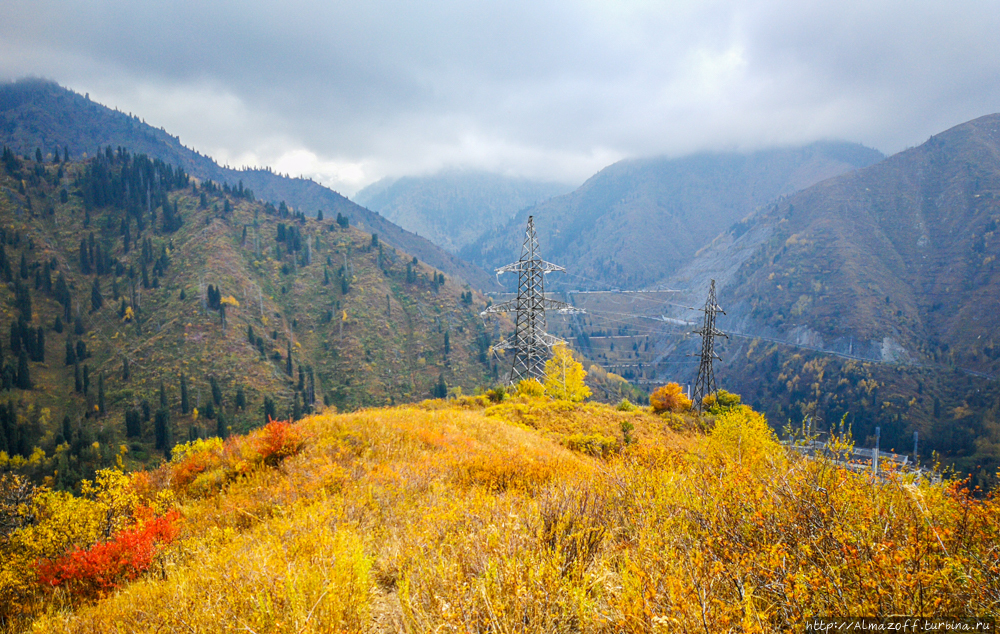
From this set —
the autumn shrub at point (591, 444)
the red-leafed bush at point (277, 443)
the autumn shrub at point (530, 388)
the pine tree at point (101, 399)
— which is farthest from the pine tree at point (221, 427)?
the autumn shrub at point (591, 444)

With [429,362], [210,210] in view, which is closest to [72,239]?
[210,210]

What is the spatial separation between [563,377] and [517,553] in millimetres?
26172

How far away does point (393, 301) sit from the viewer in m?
145

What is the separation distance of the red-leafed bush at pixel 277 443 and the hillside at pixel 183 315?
86.2 m

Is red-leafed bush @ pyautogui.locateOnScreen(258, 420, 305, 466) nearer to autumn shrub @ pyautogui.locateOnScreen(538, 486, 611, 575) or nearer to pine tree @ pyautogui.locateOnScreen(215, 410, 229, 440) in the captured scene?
autumn shrub @ pyautogui.locateOnScreen(538, 486, 611, 575)

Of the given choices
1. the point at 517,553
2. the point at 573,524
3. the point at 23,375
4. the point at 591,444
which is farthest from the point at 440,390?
the point at 517,553

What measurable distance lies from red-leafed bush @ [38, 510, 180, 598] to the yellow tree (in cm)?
2372

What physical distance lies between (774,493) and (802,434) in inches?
176

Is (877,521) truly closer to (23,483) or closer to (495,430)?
(495,430)

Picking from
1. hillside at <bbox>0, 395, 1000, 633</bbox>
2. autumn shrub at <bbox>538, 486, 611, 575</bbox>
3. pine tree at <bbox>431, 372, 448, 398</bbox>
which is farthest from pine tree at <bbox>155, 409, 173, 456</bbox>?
autumn shrub at <bbox>538, 486, 611, 575</bbox>

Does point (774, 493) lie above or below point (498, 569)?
above

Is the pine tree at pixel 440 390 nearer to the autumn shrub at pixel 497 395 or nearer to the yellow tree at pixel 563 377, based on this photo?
the yellow tree at pixel 563 377

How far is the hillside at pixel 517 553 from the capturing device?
3.18m

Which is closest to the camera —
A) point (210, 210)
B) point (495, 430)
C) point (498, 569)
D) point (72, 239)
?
point (498, 569)
